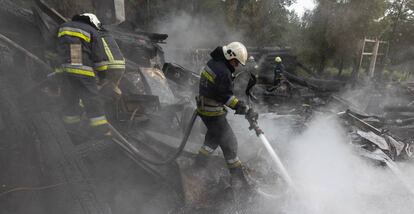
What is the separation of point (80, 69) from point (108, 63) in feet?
1.69

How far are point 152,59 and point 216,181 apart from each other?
5.24 metres

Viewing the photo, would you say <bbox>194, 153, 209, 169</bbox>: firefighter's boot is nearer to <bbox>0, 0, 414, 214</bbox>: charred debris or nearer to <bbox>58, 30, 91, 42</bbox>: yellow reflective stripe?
<bbox>0, 0, 414, 214</bbox>: charred debris

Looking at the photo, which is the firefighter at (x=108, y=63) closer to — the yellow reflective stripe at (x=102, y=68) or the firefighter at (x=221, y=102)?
the yellow reflective stripe at (x=102, y=68)

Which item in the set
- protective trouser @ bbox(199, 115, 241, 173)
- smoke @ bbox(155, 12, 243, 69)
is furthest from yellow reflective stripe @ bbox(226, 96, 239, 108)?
smoke @ bbox(155, 12, 243, 69)

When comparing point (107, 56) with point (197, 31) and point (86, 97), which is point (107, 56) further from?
point (197, 31)

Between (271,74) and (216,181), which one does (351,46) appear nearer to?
(271,74)

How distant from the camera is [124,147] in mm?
3711

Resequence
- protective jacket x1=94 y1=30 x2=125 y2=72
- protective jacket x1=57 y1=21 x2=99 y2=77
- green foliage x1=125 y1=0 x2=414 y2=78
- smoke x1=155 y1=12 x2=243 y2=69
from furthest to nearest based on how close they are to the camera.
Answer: smoke x1=155 y1=12 x2=243 y2=69 → green foliage x1=125 y1=0 x2=414 y2=78 → protective jacket x1=94 y1=30 x2=125 y2=72 → protective jacket x1=57 y1=21 x2=99 y2=77

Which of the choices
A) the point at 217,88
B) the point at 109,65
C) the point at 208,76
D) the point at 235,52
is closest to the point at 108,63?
the point at 109,65

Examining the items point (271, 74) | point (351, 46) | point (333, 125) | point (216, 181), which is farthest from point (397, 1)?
point (216, 181)

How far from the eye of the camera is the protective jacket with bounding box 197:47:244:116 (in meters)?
3.54

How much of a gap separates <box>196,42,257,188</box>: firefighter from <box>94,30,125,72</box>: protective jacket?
1.37 m

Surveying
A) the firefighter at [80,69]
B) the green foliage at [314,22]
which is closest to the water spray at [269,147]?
the firefighter at [80,69]

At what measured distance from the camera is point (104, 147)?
11.9 feet
